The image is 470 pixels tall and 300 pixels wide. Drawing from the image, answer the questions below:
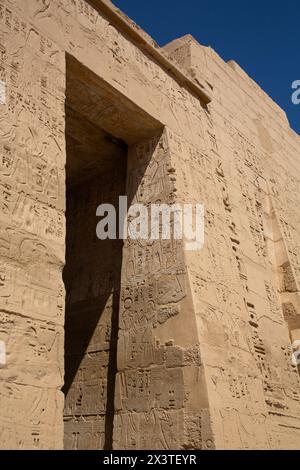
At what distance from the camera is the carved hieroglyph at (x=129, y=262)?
10.8ft

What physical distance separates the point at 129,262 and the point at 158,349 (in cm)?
105

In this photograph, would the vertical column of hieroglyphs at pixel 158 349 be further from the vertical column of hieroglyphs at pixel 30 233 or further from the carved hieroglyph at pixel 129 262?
the vertical column of hieroglyphs at pixel 30 233

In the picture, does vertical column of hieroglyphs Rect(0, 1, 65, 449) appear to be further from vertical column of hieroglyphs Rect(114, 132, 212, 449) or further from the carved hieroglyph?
vertical column of hieroglyphs Rect(114, 132, 212, 449)

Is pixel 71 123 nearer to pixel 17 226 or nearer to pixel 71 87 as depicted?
pixel 71 87

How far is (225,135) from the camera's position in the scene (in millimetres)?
7223

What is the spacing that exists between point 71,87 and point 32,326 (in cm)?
285

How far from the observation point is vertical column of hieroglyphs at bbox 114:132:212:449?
4.12 m

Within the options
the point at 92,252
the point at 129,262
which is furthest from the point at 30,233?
the point at 92,252

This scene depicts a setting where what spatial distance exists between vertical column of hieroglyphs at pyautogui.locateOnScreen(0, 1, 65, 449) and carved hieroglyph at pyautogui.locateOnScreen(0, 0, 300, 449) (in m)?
0.01

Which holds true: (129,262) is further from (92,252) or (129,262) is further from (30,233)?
(30,233)

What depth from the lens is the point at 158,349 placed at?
14.9ft

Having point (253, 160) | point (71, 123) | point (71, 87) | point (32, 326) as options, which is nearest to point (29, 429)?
point (32, 326)

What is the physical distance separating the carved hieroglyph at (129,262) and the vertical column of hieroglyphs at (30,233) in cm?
1

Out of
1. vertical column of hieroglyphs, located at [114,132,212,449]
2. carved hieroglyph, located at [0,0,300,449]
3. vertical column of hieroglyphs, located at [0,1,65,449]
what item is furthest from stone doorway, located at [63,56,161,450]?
vertical column of hieroglyphs, located at [0,1,65,449]
